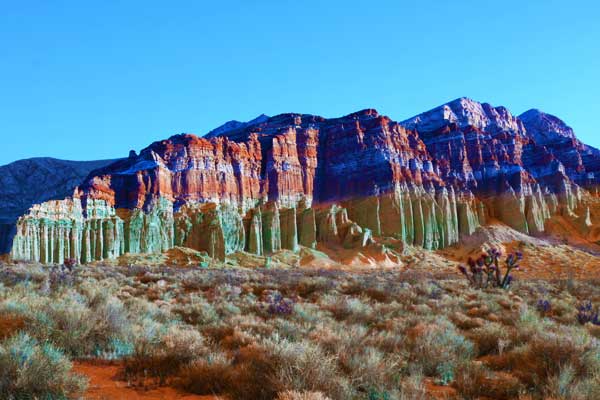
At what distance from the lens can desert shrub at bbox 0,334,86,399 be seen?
169 inches

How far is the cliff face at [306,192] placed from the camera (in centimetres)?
6194

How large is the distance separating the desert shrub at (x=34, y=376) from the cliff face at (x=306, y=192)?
2202 inches

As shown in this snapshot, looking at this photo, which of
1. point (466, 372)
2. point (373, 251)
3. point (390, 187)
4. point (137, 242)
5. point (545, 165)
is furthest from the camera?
point (545, 165)

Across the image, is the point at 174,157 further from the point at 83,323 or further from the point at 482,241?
the point at 83,323

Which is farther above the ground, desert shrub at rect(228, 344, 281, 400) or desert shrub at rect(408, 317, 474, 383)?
desert shrub at rect(228, 344, 281, 400)

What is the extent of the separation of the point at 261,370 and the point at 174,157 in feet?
259

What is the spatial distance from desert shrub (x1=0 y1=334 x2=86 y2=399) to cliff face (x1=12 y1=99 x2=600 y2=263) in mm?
55936

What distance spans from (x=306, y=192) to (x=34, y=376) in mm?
85802

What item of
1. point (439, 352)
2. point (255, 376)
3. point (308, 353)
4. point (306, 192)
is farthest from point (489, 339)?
point (306, 192)

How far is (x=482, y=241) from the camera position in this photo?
7625 centimetres

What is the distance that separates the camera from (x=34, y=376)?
14.5ft

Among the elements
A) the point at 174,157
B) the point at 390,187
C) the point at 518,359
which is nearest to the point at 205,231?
the point at 174,157

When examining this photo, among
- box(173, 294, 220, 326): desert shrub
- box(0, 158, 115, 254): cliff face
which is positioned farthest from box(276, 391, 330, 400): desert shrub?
box(0, 158, 115, 254): cliff face

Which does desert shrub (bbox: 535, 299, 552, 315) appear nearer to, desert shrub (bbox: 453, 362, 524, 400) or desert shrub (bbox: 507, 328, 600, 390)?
desert shrub (bbox: 507, 328, 600, 390)
